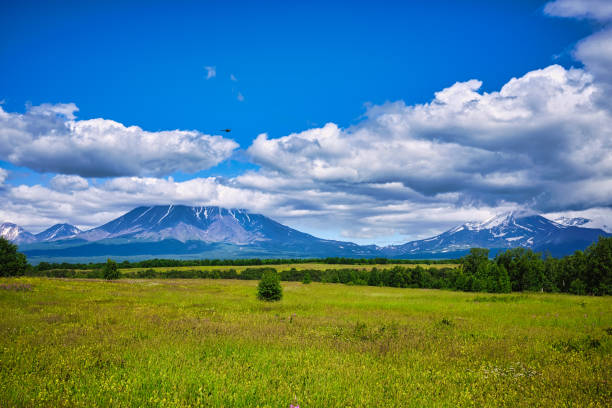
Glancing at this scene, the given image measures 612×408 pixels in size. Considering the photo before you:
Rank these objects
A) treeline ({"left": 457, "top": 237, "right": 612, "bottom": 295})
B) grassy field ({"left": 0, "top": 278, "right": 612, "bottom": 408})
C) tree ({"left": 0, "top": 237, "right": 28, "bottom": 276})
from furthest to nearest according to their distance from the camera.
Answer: treeline ({"left": 457, "top": 237, "right": 612, "bottom": 295}) → tree ({"left": 0, "top": 237, "right": 28, "bottom": 276}) → grassy field ({"left": 0, "top": 278, "right": 612, "bottom": 408})

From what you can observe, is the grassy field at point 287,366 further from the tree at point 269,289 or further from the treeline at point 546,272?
the treeline at point 546,272

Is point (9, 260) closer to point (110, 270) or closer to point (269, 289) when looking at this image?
point (110, 270)

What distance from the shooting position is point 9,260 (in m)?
50.1

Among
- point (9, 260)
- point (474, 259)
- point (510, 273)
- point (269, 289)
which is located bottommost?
point (510, 273)

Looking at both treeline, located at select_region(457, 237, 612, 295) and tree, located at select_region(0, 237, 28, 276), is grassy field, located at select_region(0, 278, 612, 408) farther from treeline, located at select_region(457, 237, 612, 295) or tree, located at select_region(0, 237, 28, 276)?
treeline, located at select_region(457, 237, 612, 295)

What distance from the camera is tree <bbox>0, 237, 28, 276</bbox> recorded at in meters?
49.3

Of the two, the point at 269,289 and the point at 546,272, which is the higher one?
the point at 269,289

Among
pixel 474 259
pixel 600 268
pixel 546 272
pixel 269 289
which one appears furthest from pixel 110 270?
pixel 546 272

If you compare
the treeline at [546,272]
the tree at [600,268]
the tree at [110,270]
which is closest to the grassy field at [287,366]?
the tree at [110,270]

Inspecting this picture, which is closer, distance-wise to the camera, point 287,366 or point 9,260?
point 287,366

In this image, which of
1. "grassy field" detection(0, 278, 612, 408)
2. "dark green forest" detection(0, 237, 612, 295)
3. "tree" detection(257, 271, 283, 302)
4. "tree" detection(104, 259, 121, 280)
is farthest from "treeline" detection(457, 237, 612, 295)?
"tree" detection(104, 259, 121, 280)

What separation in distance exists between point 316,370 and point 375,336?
566cm

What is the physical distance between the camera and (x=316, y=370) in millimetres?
8258

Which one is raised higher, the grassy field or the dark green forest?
the grassy field
